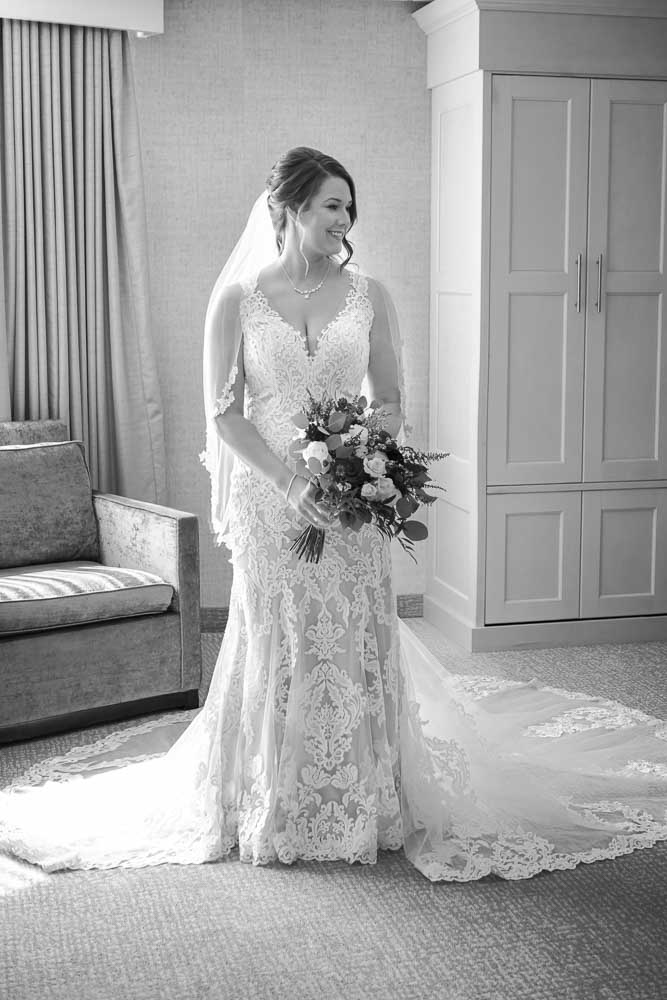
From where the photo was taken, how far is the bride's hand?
296 centimetres

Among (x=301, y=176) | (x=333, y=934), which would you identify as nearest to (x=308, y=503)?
(x=301, y=176)

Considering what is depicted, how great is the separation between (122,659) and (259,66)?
104 inches

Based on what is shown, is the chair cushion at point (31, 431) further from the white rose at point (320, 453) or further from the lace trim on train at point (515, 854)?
the lace trim on train at point (515, 854)

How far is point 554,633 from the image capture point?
5.16 metres

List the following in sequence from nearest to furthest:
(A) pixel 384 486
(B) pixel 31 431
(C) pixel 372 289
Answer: (A) pixel 384 486 < (C) pixel 372 289 < (B) pixel 31 431

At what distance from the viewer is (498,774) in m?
3.39

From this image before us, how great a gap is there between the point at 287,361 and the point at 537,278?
7.05ft

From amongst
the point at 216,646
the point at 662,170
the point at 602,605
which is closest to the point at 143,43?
the point at 662,170

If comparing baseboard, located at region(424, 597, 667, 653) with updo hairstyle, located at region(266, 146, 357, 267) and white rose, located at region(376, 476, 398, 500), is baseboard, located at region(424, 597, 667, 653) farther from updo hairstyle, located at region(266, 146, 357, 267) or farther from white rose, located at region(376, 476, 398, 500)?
updo hairstyle, located at region(266, 146, 357, 267)

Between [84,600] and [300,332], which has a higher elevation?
[300,332]

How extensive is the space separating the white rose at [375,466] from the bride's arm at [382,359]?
14.6 inches

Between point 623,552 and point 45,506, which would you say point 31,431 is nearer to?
point 45,506

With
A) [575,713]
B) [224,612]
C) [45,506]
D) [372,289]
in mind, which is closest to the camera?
[372,289]

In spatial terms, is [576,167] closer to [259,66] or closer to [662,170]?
[662,170]
